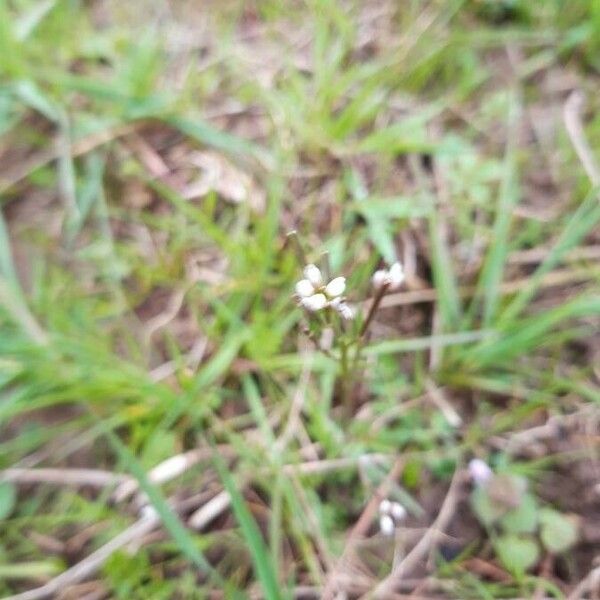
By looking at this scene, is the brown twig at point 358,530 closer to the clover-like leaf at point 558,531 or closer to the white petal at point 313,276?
the clover-like leaf at point 558,531

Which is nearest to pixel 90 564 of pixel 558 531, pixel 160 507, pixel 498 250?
pixel 160 507

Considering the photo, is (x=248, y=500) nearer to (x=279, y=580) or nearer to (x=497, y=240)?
(x=279, y=580)

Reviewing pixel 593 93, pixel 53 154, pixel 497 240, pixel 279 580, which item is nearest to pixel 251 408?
pixel 279 580

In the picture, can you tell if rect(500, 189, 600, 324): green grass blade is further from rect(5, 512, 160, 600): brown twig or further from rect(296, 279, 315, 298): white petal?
rect(5, 512, 160, 600): brown twig

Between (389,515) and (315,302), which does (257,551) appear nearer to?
(389,515)

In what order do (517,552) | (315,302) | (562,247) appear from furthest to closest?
(562,247), (517,552), (315,302)

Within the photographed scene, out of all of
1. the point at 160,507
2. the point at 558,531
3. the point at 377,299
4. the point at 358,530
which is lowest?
the point at 558,531
